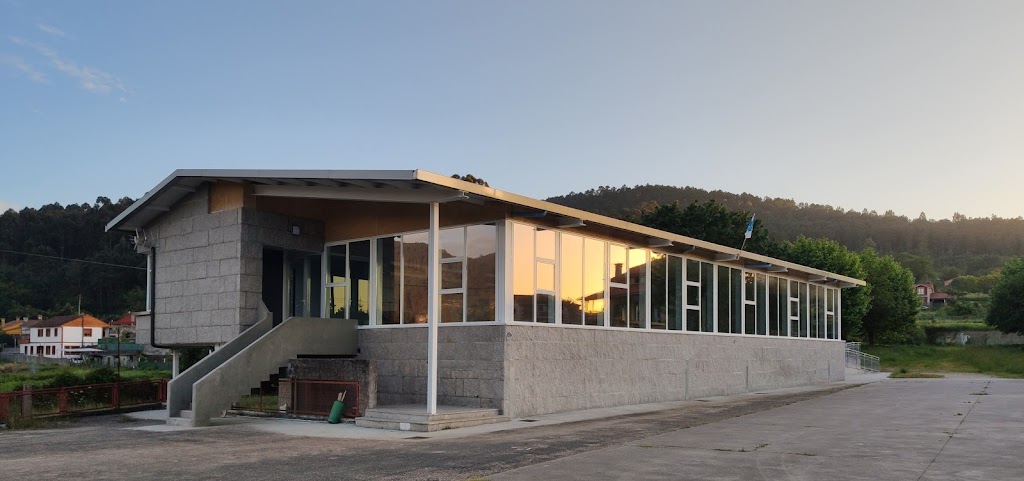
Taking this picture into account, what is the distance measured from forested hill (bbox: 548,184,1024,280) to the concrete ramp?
86.1m

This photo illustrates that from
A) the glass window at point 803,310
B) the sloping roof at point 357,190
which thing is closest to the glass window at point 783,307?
the glass window at point 803,310

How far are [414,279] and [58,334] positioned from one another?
295 ft

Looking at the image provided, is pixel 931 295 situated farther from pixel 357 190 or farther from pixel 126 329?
pixel 357 190

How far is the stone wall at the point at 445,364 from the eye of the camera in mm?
17547

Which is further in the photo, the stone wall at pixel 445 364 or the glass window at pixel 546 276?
the glass window at pixel 546 276

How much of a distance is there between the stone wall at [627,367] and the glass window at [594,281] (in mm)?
409

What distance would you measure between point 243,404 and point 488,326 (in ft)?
18.5

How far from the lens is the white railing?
156 ft

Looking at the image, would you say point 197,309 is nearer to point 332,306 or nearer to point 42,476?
point 332,306

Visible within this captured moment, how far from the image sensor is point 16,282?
317ft

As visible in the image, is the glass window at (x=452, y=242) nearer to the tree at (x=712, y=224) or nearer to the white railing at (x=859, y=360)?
the white railing at (x=859, y=360)

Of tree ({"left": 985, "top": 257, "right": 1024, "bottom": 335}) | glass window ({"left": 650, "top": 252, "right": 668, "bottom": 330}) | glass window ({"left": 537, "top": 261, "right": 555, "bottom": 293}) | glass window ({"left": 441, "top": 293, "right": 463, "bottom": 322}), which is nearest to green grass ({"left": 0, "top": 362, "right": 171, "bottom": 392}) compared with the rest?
glass window ({"left": 441, "top": 293, "right": 463, "bottom": 322})

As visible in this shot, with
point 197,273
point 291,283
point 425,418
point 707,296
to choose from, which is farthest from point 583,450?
point 707,296

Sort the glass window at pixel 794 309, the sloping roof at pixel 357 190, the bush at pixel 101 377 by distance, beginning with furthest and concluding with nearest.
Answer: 1. the glass window at pixel 794 309
2. the bush at pixel 101 377
3. the sloping roof at pixel 357 190
